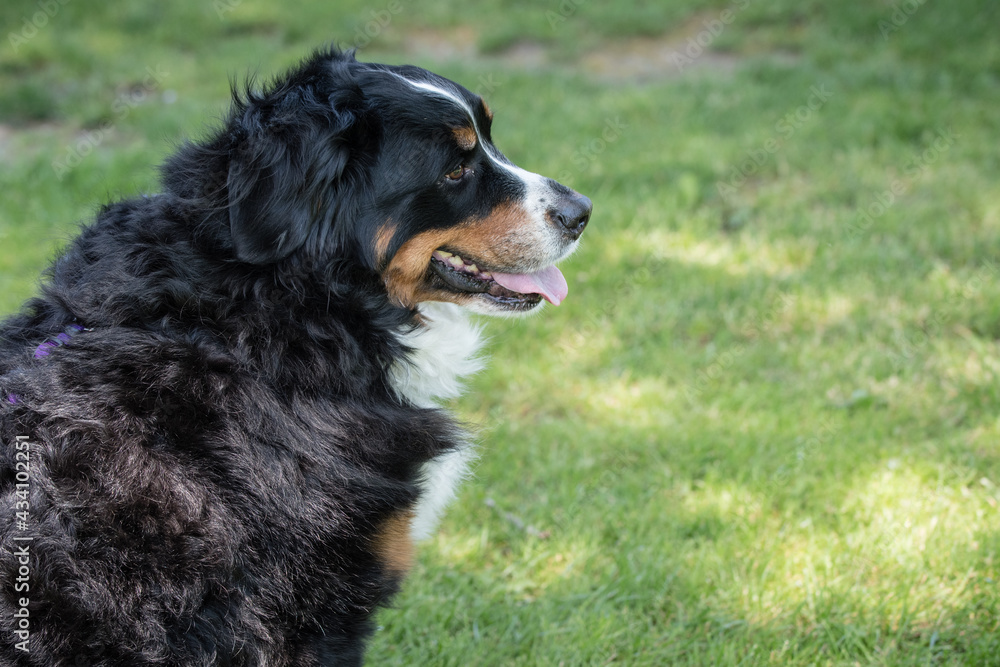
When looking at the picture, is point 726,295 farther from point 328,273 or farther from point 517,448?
→ point 328,273

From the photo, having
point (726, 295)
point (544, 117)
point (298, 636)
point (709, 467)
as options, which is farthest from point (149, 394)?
point (544, 117)

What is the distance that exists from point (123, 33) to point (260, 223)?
26.6 ft

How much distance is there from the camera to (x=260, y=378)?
1943 mm

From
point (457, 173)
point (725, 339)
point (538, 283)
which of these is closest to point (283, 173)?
point (457, 173)

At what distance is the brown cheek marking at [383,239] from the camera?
2162mm

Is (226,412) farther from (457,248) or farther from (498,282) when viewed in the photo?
(498,282)

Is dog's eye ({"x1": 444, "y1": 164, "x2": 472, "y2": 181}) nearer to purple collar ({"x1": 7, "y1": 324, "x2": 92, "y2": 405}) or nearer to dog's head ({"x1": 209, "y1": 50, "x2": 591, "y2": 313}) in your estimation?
dog's head ({"x1": 209, "y1": 50, "x2": 591, "y2": 313})

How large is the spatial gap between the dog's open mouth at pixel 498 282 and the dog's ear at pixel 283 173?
0.44 meters

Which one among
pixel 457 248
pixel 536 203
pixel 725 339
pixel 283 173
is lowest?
pixel 725 339

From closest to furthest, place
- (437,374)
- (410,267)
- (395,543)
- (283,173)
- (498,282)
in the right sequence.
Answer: (283,173) < (395,543) < (410,267) < (437,374) < (498,282)

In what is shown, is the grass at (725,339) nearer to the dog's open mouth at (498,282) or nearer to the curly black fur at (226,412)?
the curly black fur at (226,412)

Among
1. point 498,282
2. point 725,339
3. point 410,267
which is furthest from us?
point 725,339

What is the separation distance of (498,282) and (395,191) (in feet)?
1.58

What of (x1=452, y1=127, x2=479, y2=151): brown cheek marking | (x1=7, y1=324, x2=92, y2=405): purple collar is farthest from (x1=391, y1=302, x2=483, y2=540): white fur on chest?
(x1=7, y1=324, x2=92, y2=405): purple collar
